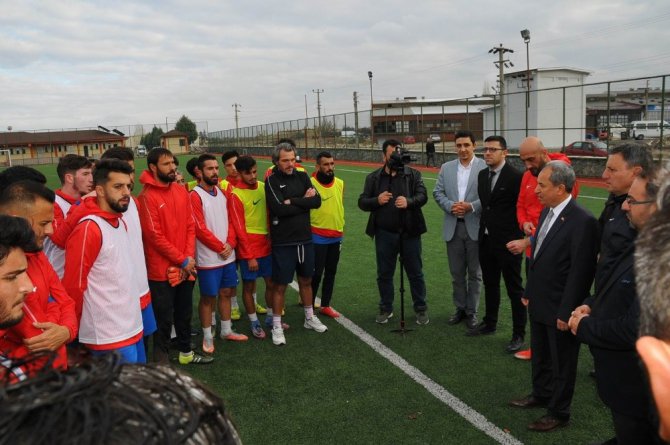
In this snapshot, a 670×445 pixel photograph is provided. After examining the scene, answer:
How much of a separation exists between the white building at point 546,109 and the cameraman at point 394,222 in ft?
43.2

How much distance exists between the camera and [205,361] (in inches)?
195

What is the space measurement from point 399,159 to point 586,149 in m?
16.7

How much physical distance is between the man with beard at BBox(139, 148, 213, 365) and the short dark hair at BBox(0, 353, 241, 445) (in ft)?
12.9

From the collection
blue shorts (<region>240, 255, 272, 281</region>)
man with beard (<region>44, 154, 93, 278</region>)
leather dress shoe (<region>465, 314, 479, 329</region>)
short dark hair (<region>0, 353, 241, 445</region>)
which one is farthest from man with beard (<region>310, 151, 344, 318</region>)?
short dark hair (<region>0, 353, 241, 445</region>)

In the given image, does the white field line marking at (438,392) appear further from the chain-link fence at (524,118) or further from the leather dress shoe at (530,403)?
the chain-link fence at (524,118)

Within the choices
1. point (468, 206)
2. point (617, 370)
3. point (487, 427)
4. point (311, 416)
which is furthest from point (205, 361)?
point (617, 370)

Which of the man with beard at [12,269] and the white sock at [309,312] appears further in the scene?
the white sock at [309,312]

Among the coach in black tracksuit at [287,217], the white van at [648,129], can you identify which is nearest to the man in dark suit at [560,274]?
the coach in black tracksuit at [287,217]

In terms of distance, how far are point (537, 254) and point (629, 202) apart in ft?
3.70

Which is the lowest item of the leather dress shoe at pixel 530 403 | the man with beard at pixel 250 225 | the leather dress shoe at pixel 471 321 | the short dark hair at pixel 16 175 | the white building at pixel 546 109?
the leather dress shoe at pixel 530 403

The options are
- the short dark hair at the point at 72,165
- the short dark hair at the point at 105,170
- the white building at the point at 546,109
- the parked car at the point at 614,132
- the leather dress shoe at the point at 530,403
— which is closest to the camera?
the short dark hair at the point at 105,170

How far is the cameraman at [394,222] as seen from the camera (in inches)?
225

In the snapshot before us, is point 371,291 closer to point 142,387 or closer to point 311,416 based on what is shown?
point 311,416

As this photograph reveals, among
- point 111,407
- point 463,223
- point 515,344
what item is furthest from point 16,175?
point 515,344
